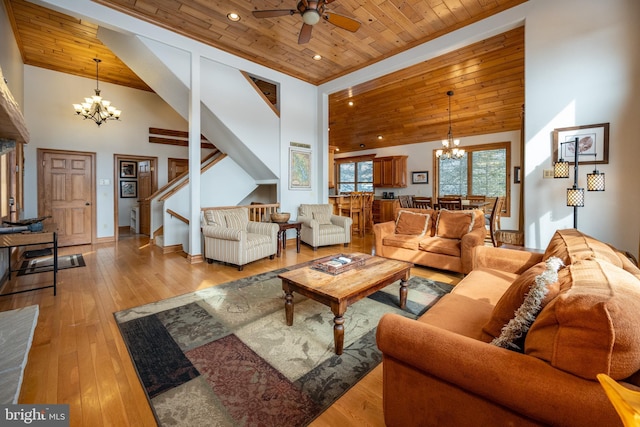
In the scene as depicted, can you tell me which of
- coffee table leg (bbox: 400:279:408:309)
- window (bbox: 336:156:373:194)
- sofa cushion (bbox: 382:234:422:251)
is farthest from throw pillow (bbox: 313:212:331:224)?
window (bbox: 336:156:373:194)

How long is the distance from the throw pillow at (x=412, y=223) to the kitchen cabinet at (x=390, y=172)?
4170 mm

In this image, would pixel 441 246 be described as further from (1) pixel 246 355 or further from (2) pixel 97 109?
(2) pixel 97 109

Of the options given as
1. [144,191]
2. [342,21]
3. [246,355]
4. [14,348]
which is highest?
[342,21]

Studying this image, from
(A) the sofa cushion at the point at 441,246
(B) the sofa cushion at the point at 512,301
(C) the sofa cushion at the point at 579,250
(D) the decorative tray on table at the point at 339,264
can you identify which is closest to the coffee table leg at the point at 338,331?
(D) the decorative tray on table at the point at 339,264

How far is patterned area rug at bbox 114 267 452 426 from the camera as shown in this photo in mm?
1475

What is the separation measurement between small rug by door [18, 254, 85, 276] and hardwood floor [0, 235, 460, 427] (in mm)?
148

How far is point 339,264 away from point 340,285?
46cm

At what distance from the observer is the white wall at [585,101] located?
109 inches

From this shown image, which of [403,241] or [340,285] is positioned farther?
[403,241]

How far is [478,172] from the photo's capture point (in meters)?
7.29

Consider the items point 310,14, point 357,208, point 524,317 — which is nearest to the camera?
point 524,317

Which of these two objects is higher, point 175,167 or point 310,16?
point 310,16

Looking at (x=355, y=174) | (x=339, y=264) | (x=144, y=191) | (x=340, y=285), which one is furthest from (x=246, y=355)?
(x=355, y=174)

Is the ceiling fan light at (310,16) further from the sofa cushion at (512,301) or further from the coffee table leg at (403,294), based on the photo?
the sofa cushion at (512,301)
